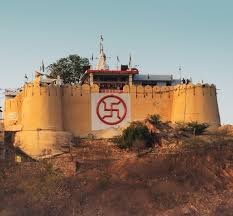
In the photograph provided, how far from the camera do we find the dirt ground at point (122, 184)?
3778cm

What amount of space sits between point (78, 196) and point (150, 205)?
4.34 meters

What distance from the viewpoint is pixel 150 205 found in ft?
125

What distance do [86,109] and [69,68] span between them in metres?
8.46

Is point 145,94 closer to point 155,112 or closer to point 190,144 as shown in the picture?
point 155,112

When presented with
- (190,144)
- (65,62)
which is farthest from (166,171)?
(65,62)

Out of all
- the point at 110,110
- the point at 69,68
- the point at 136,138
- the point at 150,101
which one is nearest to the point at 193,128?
the point at 150,101

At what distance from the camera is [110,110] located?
50.8 meters

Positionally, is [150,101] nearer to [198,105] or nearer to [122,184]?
[198,105]

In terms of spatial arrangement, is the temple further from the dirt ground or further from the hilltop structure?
the dirt ground

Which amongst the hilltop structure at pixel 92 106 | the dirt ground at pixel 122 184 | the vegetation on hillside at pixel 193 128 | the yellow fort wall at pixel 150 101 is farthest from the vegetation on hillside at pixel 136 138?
the yellow fort wall at pixel 150 101

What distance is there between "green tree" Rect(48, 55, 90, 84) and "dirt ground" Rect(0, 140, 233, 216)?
12.3 m

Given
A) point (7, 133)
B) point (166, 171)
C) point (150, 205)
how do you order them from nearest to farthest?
point (150, 205)
point (166, 171)
point (7, 133)

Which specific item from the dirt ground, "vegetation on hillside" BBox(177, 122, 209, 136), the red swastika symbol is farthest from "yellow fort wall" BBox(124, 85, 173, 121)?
the dirt ground

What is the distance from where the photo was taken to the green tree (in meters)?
57.5
